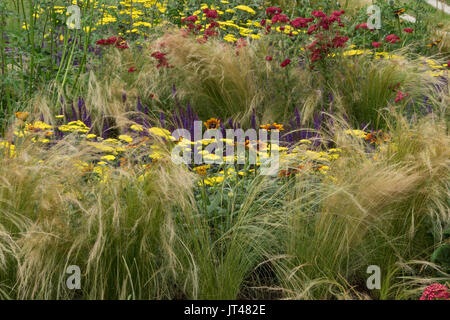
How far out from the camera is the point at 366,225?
2779 millimetres

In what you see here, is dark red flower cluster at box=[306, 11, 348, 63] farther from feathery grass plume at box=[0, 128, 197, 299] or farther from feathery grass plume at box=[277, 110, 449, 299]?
feathery grass plume at box=[0, 128, 197, 299]

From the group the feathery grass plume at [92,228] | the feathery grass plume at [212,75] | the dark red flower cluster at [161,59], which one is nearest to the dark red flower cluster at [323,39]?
the feathery grass plume at [212,75]

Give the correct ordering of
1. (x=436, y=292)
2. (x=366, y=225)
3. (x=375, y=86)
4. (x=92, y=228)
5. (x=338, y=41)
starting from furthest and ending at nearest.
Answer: (x=375, y=86), (x=338, y=41), (x=366, y=225), (x=92, y=228), (x=436, y=292)

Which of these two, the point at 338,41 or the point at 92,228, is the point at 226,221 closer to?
the point at 92,228

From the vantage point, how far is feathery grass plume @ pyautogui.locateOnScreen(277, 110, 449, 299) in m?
2.71

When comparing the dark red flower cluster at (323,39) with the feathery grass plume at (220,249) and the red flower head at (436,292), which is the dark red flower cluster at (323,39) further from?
the red flower head at (436,292)

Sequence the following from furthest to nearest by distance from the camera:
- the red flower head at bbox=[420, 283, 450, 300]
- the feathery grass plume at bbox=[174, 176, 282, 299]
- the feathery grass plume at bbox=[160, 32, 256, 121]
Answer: the feathery grass plume at bbox=[160, 32, 256, 121] → the feathery grass plume at bbox=[174, 176, 282, 299] → the red flower head at bbox=[420, 283, 450, 300]

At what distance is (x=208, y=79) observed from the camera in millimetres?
4707

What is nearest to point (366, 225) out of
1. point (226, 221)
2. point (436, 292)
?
point (436, 292)

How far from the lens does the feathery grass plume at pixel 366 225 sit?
8.88 ft

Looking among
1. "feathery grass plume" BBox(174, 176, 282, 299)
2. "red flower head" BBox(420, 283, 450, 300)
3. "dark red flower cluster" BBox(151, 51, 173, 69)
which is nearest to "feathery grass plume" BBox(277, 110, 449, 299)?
"feathery grass plume" BBox(174, 176, 282, 299)

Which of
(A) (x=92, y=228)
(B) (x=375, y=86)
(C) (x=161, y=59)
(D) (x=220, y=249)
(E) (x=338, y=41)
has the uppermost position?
(E) (x=338, y=41)

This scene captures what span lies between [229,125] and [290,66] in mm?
822

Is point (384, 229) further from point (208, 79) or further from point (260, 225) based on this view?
point (208, 79)
